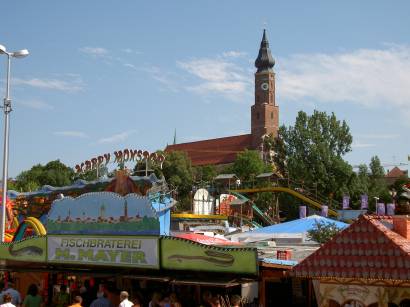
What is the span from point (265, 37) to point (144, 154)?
115m

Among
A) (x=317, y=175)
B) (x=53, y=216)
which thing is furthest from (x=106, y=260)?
(x=317, y=175)

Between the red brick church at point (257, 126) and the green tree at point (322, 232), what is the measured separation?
104m

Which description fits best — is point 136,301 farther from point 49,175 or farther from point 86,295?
point 49,175

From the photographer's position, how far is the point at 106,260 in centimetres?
1562

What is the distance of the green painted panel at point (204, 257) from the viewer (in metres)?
12.7

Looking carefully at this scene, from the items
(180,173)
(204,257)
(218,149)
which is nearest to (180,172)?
(180,173)

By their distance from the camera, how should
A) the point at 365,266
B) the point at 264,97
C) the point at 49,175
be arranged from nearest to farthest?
the point at 365,266, the point at 49,175, the point at 264,97

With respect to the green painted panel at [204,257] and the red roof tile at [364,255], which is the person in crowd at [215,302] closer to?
the green painted panel at [204,257]

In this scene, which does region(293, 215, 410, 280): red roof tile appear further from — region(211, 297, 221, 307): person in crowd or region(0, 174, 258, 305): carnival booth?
region(211, 297, 221, 307): person in crowd

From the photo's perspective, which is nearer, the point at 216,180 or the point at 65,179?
the point at 216,180

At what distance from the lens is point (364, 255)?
10664mm

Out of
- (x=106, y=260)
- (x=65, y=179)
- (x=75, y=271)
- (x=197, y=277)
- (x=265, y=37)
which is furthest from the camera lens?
(x=265, y=37)

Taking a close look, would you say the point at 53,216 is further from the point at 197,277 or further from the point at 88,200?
the point at 197,277

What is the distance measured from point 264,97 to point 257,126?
1073cm
